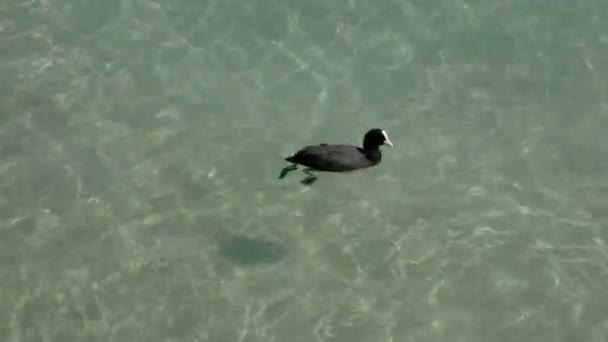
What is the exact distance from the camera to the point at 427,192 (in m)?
19.2

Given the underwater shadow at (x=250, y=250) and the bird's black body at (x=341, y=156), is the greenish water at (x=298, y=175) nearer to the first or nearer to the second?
the underwater shadow at (x=250, y=250)

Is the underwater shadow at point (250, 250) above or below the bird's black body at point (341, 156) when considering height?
below

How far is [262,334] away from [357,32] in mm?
9247

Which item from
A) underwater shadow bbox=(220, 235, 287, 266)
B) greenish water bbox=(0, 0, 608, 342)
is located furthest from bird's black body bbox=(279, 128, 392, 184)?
underwater shadow bbox=(220, 235, 287, 266)

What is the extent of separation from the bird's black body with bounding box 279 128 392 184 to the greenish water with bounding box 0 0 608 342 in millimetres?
433

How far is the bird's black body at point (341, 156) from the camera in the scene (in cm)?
1881

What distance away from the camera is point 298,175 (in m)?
19.4

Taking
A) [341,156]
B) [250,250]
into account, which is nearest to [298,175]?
[341,156]

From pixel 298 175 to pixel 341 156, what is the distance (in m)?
1.04

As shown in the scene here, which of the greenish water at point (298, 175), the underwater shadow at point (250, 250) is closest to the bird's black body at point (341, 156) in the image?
the greenish water at point (298, 175)

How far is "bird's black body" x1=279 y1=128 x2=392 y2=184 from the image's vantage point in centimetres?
1881

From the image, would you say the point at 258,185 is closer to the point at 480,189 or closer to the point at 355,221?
the point at 355,221

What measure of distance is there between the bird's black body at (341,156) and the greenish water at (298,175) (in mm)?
433

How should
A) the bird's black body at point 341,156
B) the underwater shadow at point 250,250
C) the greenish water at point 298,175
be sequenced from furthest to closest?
the bird's black body at point 341,156 < the underwater shadow at point 250,250 < the greenish water at point 298,175
